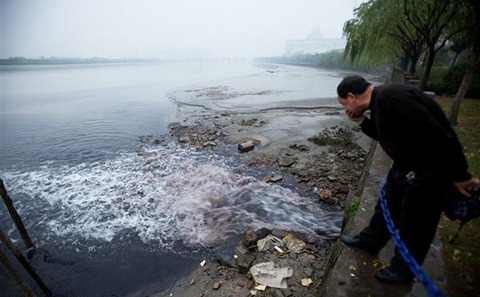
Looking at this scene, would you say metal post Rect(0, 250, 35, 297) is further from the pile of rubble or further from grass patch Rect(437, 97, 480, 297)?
grass patch Rect(437, 97, 480, 297)

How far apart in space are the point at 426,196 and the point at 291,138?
9.50 m

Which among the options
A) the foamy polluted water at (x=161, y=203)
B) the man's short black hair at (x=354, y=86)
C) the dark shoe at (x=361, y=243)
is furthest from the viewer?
the foamy polluted water at (x=161, y=203)

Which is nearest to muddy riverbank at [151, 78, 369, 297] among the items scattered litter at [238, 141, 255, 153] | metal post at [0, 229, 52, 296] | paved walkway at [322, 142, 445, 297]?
scattered litter at [238, 141, 255, 153]

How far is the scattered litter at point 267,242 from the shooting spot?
4.99 m

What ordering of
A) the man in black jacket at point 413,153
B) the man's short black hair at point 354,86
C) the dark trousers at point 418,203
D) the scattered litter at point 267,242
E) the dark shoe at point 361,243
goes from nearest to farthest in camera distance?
1. the man in black jacket at point 413,153
2. the dark trousers at point 418,203
3. the man's short black hair at point 354,86
4. the dark shoe at point 361,243
5. the scattered litter at point 267,242

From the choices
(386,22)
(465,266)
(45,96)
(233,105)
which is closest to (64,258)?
(465,266)

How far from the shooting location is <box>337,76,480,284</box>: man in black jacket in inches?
79.6

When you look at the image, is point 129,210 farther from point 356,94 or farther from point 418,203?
point 418,203

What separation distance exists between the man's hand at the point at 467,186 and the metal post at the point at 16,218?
26.1 ft

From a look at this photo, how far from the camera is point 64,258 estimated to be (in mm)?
5793

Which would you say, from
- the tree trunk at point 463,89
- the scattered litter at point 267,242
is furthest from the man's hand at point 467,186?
the tree trunk at point 463,89

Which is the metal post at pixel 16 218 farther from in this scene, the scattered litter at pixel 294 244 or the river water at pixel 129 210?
the scattered litter at pixel 294 244

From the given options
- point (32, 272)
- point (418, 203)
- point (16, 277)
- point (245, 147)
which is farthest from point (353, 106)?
point (245, 147)

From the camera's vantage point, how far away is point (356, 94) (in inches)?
97.5
